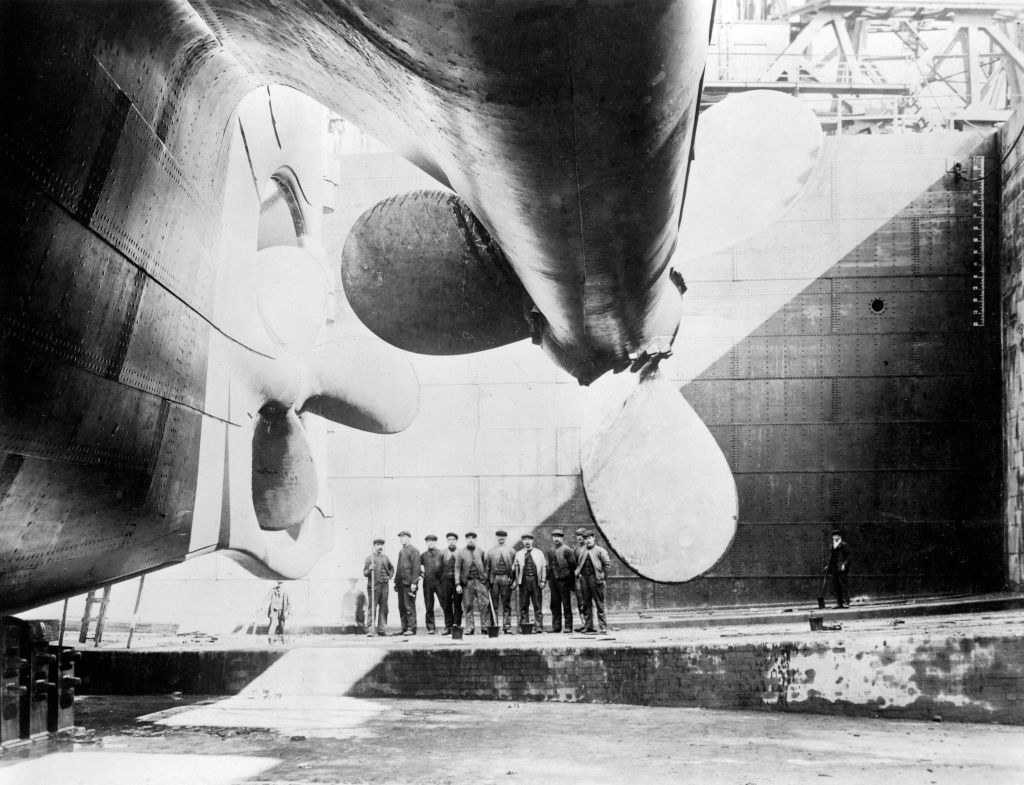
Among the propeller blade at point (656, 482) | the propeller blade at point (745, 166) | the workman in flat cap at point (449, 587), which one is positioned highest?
the propeller blade at point (745, 166)

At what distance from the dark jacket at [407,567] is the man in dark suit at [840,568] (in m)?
5.31

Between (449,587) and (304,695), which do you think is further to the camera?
(449,587)

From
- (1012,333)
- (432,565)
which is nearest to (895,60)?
(1012,333)

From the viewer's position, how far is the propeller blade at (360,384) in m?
7.44

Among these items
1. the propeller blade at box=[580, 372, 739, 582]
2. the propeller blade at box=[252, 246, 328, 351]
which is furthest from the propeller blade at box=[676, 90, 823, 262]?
the propeller blade at box=[252, 246, 328, 351]

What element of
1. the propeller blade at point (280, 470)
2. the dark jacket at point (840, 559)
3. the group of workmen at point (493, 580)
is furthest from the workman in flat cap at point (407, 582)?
the dark jacket at point (840, 559)

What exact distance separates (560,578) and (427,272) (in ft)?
23.3

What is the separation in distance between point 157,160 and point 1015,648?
25.3 ft

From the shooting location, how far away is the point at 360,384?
7.64 metres

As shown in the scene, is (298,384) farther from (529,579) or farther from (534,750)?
(529,579)

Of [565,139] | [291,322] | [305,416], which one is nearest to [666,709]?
[305,416]

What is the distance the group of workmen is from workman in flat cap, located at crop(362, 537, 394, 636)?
1cm

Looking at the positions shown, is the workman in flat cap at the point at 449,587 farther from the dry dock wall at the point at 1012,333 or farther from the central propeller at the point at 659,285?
the dry dock wall at the point at 1012,333

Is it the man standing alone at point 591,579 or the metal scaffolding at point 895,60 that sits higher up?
the metal scaffolding at point 895,60
